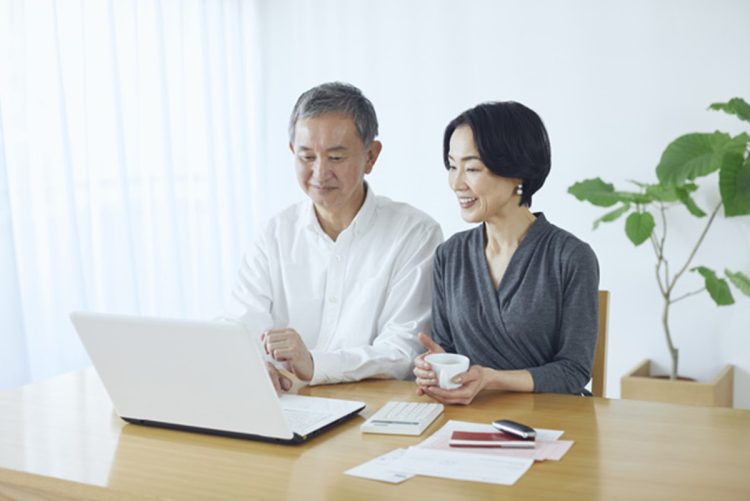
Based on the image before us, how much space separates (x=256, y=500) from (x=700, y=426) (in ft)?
2.67

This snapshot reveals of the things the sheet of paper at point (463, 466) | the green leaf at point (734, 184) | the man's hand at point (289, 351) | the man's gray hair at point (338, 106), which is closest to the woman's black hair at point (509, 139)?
the man's gray hair at point (338, 106)

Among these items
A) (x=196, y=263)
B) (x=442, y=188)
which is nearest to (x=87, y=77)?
(x=196, y=263)

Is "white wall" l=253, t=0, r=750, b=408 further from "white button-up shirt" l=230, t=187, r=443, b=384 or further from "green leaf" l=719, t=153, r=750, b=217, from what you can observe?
"white button-up shirt" l=230, t=187, r=443, b=384

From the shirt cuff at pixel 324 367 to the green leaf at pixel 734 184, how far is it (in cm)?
192

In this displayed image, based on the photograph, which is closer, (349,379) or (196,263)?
(349,379)

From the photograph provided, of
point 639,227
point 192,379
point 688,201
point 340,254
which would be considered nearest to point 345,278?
point 340,254

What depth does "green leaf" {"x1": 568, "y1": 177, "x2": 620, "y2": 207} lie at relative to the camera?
139 inches

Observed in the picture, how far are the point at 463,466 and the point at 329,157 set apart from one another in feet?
3.46

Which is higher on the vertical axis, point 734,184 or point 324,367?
point 734,184

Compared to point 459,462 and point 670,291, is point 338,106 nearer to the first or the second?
point 459,462

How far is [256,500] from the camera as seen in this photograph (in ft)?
4.07

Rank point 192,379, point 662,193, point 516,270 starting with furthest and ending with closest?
point 662,193 → point 516,270 → point 192,379

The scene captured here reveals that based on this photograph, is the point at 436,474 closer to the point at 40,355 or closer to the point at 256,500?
the point at 256,500

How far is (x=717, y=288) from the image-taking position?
3.44 metres
